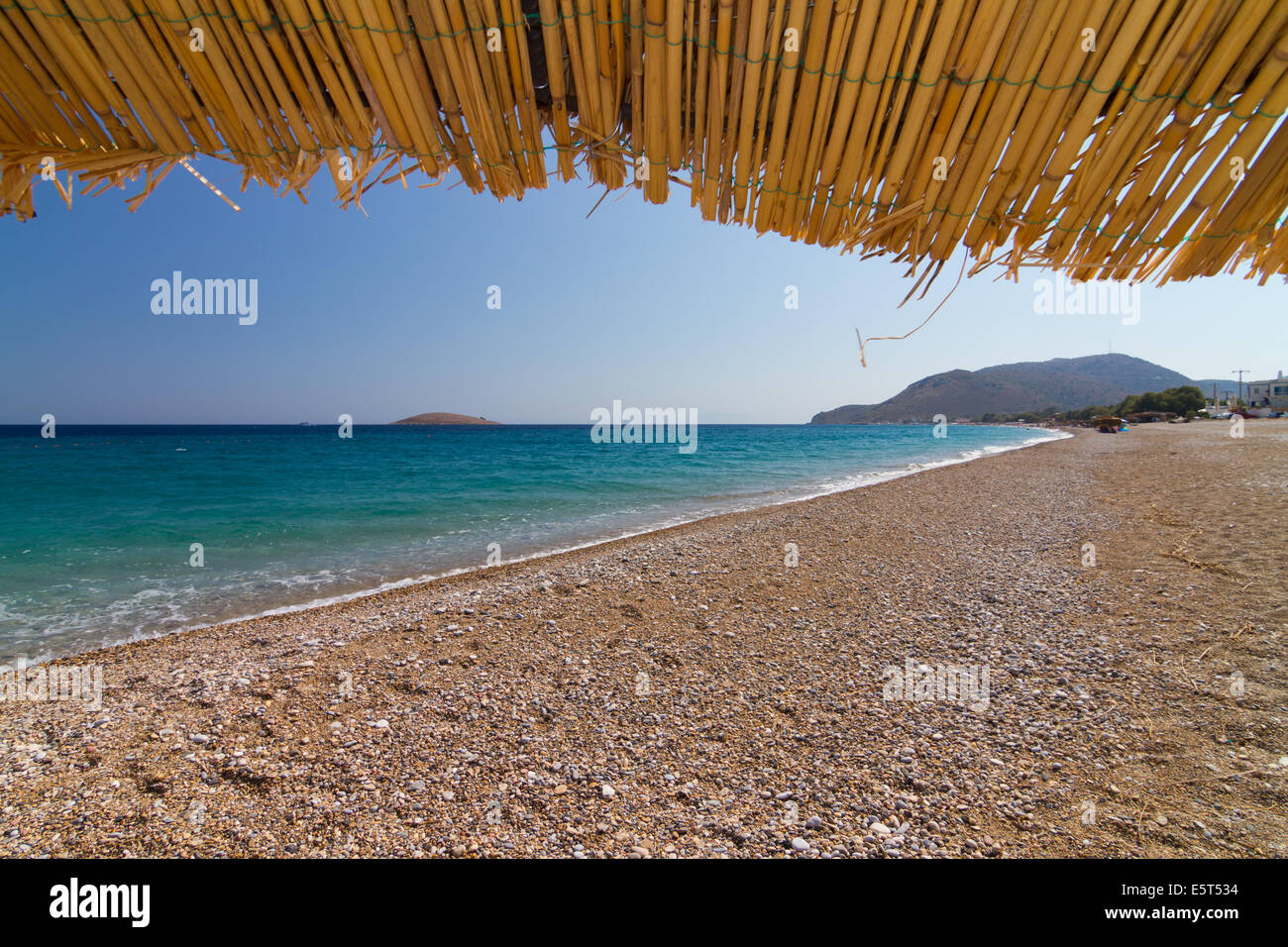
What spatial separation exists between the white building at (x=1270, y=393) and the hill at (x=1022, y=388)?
43.4 metres

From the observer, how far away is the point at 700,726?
13.9 feet

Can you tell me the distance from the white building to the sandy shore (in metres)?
97.2

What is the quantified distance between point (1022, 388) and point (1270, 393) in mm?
58068

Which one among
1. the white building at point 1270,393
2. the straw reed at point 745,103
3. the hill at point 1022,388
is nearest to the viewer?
the straw reed at point 745,103

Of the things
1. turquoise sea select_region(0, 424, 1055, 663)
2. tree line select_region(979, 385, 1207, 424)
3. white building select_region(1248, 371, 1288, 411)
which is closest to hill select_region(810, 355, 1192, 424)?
tree line select_region(979, 385, 1207, 424)

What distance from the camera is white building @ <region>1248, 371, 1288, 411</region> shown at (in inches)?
2714

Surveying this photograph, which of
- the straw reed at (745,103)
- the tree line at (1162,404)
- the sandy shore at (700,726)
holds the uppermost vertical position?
the tree line at (1162,404)

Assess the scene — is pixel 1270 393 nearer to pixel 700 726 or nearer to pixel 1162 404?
pixel 1162 404

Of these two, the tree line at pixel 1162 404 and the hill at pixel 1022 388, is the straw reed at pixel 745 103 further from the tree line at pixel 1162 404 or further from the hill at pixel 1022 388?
the hill at pixel 1022 388

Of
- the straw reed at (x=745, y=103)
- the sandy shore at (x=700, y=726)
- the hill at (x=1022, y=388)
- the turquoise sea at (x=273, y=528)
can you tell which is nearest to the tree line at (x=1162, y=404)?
the hill at (x=1022, y=388)

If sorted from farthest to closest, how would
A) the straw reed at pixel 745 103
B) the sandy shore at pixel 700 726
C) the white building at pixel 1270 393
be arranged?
the white building at pixel 1270 393
the sandy shore at pixel 700 726
the straw reed at pixel 745 103

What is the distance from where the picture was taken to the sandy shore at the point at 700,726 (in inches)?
125

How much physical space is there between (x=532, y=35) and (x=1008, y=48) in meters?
0.99
